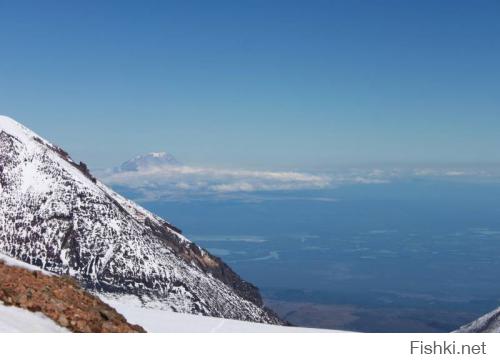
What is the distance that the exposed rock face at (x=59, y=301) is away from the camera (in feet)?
43.9

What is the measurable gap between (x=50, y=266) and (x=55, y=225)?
20.3 ft

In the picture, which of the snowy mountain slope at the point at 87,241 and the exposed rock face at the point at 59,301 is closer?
the exposed rock face at the point at 59,301

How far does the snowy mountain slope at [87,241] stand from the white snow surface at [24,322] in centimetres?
5225

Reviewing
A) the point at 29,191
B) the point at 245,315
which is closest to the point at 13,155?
the point at 29,191

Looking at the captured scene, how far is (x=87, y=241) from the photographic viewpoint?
72062mm

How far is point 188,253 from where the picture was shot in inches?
3504

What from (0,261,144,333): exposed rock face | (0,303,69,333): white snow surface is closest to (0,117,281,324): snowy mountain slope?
(0,261,144,333): exposed rock face

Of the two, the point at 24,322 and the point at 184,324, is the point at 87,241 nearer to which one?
the point at 184,324

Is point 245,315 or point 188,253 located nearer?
point 245,315

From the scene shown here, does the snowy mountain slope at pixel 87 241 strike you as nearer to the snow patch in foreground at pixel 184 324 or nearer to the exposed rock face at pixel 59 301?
the snow patch in foreground at pixel 184 324

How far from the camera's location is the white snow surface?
41.0ft

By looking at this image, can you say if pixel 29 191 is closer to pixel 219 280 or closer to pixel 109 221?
pixel 109 221

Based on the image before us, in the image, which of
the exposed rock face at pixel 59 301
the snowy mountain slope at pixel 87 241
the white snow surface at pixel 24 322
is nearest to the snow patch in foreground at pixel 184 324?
the exposed rock face at pixel 59 301

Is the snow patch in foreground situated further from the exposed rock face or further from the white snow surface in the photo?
the white snow surface
